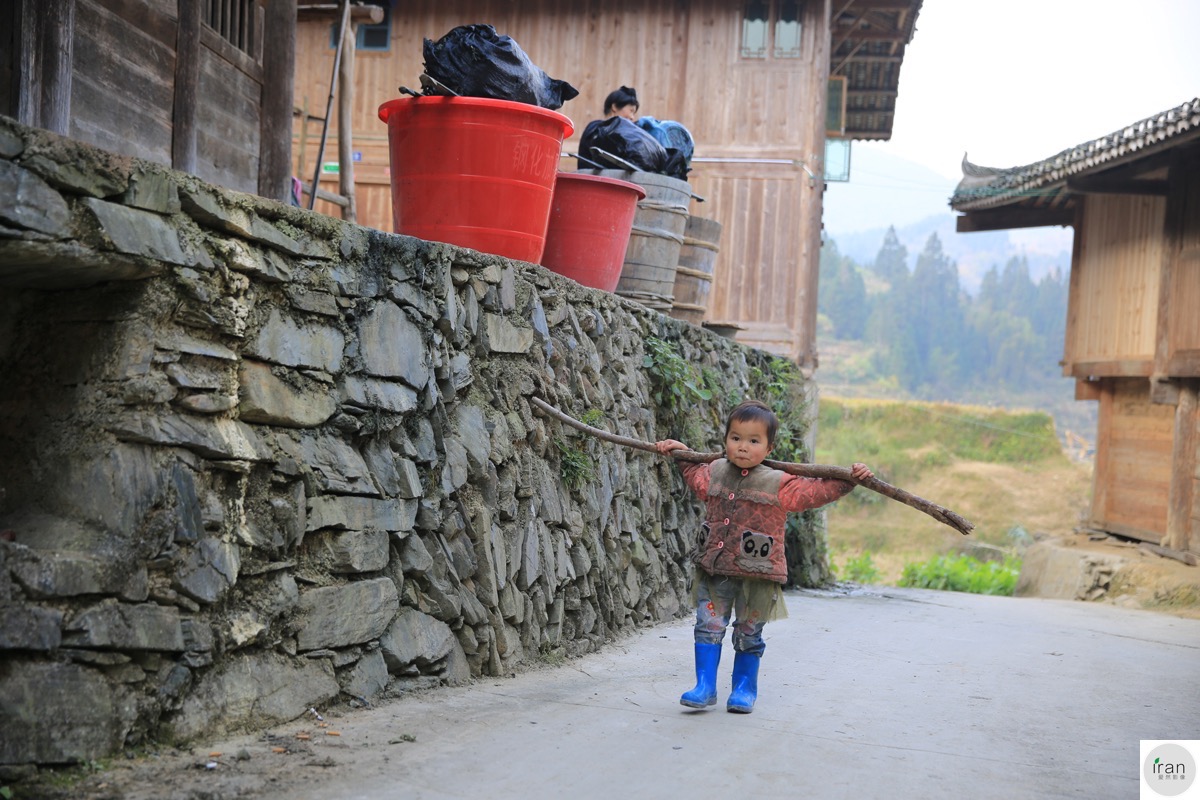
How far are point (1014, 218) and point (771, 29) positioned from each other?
227 inches

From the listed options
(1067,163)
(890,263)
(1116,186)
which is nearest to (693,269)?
(1067,163)

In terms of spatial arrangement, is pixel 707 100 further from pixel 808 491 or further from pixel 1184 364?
pixel 808 491

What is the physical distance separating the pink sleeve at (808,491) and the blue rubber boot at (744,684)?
66cm

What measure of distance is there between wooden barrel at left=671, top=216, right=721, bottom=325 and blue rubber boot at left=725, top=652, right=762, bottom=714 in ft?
14.7

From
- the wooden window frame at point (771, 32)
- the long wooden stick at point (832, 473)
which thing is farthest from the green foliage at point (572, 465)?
the wooden window frame at point (771, 32)

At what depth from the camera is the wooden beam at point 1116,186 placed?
12.9 meters

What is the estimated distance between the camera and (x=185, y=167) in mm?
4859

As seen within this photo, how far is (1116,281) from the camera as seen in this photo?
1435 centimetres

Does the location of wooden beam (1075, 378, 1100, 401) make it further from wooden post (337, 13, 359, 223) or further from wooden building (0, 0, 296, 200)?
wooden building (0, 0, 296, 200)

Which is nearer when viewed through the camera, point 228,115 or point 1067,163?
point 228,115

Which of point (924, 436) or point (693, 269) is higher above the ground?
point (693, 269)

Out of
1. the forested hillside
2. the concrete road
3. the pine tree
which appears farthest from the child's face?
the pine tree

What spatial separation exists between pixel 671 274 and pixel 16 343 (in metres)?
5.12

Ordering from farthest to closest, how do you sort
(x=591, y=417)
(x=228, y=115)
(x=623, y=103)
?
(x=623, y=103) < (x=591, y=417) < (x=228, y=115)
